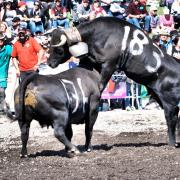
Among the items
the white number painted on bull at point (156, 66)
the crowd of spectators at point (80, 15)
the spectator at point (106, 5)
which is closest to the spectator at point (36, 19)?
the crowd of spectators at point (80, 15)

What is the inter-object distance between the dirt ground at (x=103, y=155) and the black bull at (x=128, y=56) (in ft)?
3.12

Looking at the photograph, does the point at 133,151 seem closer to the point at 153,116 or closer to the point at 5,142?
the point at 5,142

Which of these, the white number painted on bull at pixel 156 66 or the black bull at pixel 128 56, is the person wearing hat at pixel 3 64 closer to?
the black bull at pixel 128 56

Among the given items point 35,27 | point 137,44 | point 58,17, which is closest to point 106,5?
point 58,17

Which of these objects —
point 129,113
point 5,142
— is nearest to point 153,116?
point 129,113

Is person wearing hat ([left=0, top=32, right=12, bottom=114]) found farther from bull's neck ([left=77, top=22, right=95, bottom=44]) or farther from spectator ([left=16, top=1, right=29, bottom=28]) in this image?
bull's neck ([left=77, top=22, right=95, bottom=44])

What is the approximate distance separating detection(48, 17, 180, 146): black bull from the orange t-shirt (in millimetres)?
3766

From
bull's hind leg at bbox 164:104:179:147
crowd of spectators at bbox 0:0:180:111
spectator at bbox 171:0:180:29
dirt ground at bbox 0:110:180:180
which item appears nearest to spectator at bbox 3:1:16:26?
crowd of spectators at bbox 0:0:180:111

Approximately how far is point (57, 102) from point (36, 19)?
11.0 m

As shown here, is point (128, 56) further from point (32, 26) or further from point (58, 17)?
point (58, 17)

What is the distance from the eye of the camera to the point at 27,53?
14.8 meters

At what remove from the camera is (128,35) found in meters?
10.8

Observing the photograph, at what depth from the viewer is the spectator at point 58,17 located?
811 inches

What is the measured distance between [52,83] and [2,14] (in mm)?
10981
